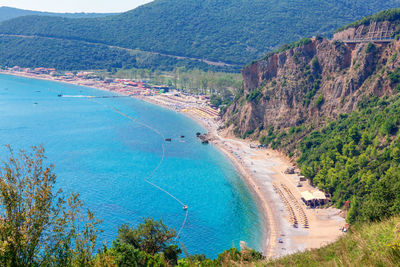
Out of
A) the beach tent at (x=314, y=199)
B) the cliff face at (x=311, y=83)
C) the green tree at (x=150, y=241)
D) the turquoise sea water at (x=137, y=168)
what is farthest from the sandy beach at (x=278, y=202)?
the green tree at (x=150, y=241)

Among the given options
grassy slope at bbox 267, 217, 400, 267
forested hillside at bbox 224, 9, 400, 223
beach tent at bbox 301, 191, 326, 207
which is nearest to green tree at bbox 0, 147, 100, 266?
grassy slope at bbox 267, 217, 400, 267

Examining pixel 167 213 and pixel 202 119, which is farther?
pixel 202 119

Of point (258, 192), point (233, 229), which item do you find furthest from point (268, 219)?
point (258, 192)

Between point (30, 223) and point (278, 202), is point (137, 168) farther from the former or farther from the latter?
point (30, 223)

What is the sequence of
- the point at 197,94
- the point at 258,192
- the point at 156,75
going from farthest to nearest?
1. the point at 156,75
2. the point at 197,94
3. the point at 258,192

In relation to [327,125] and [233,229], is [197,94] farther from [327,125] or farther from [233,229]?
[233,229]
